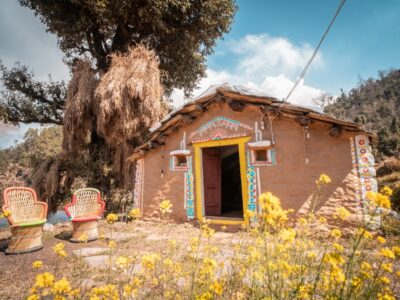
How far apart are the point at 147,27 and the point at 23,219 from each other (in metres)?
9.24

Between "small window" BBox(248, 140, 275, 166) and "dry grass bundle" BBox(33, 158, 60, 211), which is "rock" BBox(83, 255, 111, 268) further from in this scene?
"dry grass bundle" BBox(33, 158, 60, 211)

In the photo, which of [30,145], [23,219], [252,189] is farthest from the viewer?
[30,145]

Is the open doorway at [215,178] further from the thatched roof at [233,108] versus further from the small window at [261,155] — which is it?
the small window at [261,155]

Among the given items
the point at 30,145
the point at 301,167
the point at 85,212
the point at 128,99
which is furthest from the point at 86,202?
the point at 30,145

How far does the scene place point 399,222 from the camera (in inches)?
172

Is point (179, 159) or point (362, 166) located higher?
point (179, 159)

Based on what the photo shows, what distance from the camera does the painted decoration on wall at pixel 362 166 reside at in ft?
14.9

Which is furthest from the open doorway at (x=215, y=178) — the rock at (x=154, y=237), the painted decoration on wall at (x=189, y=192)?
the rock at (x=154, y=237)

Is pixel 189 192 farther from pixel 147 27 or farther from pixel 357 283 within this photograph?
pixel 147 27

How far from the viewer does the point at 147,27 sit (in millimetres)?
10633

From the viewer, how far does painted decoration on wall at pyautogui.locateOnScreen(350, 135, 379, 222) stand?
4.53 meters

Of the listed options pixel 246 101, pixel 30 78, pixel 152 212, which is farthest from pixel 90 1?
pixel 152 212

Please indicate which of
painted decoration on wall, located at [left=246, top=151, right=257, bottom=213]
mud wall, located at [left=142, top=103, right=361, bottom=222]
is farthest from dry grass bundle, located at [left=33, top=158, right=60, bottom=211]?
painted decoration on wall, located at [left=246, top=151, right=257, bottom=213]

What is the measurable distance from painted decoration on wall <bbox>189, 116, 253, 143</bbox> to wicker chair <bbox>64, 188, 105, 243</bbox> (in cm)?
299
